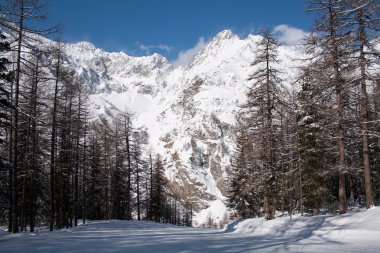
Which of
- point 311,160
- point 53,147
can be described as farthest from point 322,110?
point 53,147

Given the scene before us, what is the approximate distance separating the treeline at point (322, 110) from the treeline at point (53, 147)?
1206 cm

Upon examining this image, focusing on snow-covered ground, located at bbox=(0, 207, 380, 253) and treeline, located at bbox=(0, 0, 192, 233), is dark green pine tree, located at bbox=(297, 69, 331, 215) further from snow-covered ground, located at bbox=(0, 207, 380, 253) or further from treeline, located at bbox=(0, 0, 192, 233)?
treeline, located at bbox=(0, 0, 192, 233)

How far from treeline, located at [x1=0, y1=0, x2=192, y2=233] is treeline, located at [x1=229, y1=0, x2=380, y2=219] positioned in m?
12.1

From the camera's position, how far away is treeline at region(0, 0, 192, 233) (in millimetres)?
16609

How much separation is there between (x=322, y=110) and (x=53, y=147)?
50.6 feet

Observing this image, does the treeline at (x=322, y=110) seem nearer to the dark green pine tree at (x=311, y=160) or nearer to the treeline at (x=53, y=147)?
the dark green pine tree at (x=311, y=160)

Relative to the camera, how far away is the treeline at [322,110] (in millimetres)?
16859

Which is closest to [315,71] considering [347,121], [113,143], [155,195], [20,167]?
[347,121]

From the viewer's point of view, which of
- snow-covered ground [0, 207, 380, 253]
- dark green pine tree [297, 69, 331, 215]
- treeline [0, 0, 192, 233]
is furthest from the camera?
dark green pine tree [297, 69, 331, 215]

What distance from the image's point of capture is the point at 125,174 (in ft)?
154

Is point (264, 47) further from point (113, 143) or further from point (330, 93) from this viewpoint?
point (113, 143)

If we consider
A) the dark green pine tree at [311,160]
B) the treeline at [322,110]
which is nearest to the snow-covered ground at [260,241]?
the treeline at [322,110]

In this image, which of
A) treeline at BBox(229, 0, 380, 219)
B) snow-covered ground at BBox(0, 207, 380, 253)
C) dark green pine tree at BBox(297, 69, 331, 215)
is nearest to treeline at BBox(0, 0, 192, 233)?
snow-covered ground at BBox(0, 207, 380, 253)

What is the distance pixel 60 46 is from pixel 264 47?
13.6 m
